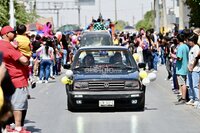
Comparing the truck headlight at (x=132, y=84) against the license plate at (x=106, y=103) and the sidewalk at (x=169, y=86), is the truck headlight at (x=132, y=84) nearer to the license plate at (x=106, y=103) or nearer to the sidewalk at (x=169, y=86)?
the license plate at (x=106, y=103)

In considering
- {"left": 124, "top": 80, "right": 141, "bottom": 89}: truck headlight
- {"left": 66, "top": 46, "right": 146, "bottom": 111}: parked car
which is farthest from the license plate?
{"left": 124, "top": 80, "right": 141, "bottom": 89}: truck headlight

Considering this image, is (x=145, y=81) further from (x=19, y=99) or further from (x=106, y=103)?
(x=19, y=99)

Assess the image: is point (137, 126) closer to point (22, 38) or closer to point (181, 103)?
point (22, 38)

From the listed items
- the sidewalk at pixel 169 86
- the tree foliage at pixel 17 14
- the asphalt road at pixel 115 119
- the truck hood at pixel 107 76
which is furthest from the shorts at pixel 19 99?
the tree foliage at pixel 17 14

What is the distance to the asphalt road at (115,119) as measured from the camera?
1270 cm

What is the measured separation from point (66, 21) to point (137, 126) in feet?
335

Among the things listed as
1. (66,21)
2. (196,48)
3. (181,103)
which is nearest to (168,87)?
(181,103)

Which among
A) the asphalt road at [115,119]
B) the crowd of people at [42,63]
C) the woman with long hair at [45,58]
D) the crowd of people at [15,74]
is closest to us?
the crowd of people at [15,74]

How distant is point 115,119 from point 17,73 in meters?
3.56

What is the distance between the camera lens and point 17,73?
11133mm

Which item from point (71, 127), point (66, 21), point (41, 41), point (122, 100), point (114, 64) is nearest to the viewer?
point (71, 127)

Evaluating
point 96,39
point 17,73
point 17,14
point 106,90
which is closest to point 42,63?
point 96,39

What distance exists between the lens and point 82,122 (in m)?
13.7

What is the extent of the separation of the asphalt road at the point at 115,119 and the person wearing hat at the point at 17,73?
159 centimetres
